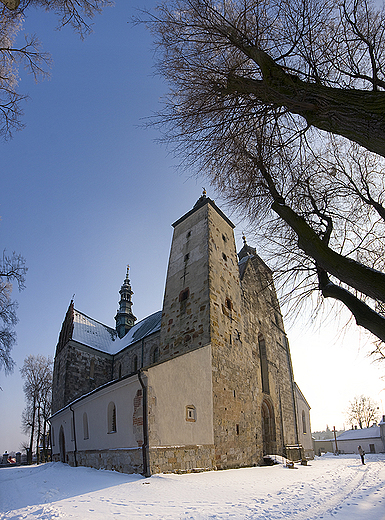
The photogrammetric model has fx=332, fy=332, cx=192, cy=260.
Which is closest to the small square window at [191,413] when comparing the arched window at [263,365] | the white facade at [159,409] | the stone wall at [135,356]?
the white facade at [159,409]

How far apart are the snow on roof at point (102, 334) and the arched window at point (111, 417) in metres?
10.5

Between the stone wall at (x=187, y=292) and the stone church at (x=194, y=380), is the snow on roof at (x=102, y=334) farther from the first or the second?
the stone wall at (x=187, y=292)

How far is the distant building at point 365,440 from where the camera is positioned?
41.5 meters

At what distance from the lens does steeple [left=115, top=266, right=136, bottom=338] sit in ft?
100

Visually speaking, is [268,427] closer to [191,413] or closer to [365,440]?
[191,413]

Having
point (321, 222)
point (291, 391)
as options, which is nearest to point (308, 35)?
point (321, 222)

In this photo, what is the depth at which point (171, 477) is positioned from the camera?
9.12 metres

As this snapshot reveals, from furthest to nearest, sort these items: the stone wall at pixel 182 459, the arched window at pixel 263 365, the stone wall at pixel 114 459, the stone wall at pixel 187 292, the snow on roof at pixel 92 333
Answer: the snow on roof at pixel 92 333 < the arched window at pixel 263 365 < the stone wall at pixel 187 292 < the stone wall at pixel 114 459 < the stone wall at pixel 182 459

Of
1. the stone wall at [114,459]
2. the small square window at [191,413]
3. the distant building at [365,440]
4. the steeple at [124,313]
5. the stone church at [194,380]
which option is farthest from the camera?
the distant building at [365,440]

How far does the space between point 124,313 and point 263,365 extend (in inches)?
653

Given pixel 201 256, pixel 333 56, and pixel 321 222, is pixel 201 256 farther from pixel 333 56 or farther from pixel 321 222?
pixel 333 56

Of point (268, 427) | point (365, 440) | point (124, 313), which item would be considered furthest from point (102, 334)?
point (365, 440)

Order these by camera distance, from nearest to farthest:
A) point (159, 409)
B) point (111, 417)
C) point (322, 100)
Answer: point (322, 100)
point (159, 409)
point (111, 417)

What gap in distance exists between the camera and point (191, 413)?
37.3ft
